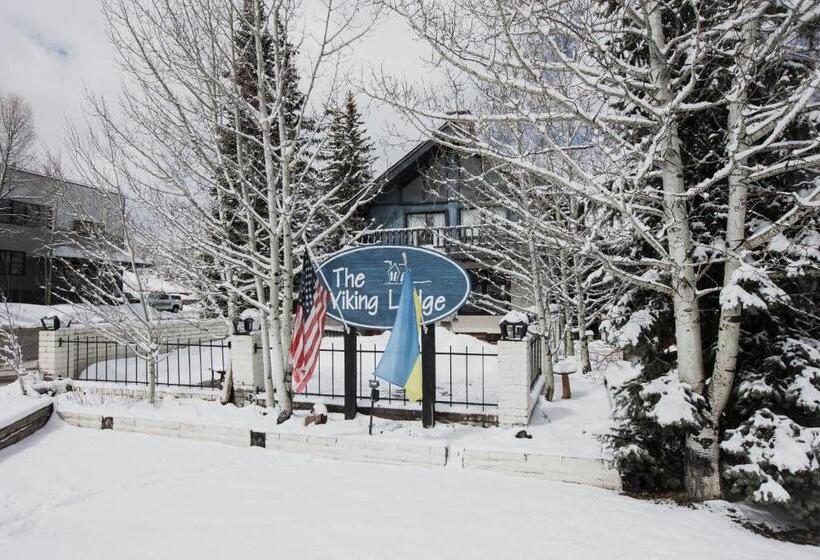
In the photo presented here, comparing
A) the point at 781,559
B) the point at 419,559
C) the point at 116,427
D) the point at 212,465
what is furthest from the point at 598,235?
the point at 116,427

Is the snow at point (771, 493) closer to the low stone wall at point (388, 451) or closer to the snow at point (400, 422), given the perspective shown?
the low stone wall at point (388, 451)

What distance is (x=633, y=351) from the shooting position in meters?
5.24

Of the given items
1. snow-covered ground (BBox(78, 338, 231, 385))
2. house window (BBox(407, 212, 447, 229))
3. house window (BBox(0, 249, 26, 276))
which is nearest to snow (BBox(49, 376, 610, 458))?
snow-covered ground (BBox(78, 338, 231, 385))

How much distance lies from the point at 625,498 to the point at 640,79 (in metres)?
4.62

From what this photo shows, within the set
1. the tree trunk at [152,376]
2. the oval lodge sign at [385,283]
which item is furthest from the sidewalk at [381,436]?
the oval lodge sign at [385,283]

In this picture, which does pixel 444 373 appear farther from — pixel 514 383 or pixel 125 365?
pixel 125 365

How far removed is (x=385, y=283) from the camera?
6887 mm

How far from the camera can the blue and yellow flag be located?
5.77 m

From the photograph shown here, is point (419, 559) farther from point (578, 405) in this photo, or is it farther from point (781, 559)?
point (578, 405)

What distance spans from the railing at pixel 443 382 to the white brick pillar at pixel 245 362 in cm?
91

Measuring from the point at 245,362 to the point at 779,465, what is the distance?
23.0ft

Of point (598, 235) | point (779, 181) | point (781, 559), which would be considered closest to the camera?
point (781, 559)

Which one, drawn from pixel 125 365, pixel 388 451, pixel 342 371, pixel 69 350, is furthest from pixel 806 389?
pixel 69 350

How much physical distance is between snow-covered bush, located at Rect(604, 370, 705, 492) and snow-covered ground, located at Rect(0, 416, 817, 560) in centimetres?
35
